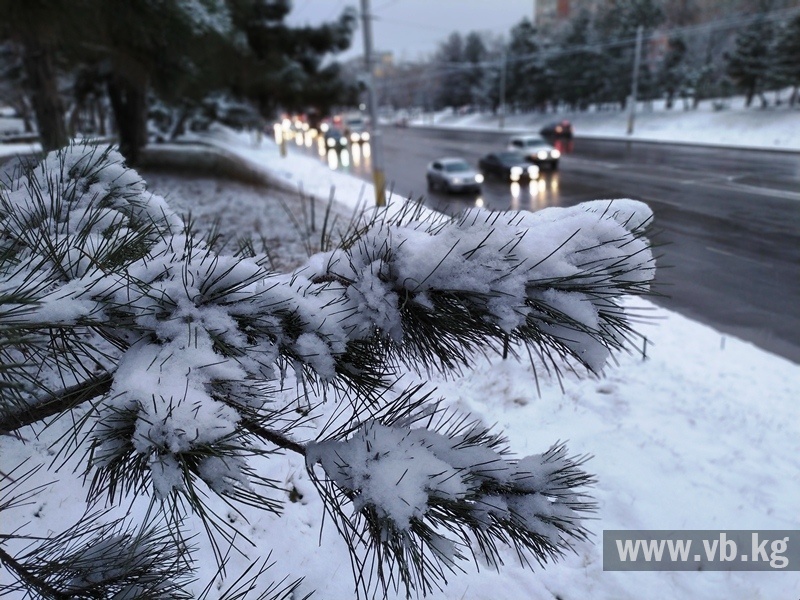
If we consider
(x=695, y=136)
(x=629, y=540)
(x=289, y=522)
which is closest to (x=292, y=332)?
(x=289, y=522)

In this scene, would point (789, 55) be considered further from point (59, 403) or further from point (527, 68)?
point (59, 403)

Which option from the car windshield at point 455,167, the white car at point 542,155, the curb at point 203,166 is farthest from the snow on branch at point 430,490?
the white car at point 542,155

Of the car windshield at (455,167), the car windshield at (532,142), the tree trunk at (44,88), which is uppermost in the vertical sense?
the tree trunk at (44,88)

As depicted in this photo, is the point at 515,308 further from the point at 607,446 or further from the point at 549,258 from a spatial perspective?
the point at 607,446

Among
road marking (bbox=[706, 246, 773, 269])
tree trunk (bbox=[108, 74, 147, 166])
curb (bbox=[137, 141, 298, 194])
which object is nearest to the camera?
road marking (bbox=[706, 246, 773, 269])

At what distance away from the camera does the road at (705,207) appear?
771 cm

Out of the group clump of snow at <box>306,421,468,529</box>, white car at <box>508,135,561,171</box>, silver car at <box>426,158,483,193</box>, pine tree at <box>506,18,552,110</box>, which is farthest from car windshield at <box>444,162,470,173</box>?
pine tree at <box>506,18,552,110</box>

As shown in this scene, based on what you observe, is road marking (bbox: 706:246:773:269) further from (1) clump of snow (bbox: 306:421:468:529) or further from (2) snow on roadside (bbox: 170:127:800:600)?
(1) clump of snow (bbox: 306:421:468:529)

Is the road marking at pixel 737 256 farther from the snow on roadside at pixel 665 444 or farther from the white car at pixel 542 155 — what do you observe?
the white car at pixel 542 155

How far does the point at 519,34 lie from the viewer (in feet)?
169

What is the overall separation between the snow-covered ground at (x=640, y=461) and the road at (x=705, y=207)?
1183mm

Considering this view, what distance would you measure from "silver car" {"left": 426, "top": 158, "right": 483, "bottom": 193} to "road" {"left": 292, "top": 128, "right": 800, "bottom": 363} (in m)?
0.41

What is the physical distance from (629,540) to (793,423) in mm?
2690

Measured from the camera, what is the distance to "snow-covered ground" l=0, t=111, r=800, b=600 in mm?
2973
